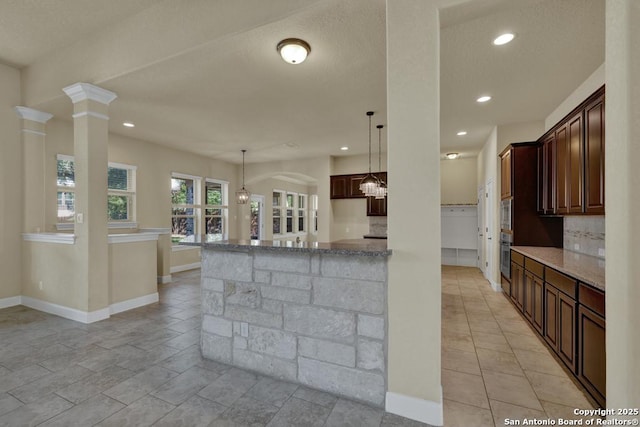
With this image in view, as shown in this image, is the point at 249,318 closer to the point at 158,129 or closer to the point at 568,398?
the point at 568,398

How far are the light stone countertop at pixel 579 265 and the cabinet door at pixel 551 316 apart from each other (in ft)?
0.79

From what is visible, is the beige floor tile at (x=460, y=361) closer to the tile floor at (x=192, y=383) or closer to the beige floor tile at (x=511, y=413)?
the tile floor at (x=192, y=383)

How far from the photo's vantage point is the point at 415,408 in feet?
6.00

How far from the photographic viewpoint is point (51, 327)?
3.37 m

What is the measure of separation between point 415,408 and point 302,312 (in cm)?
96

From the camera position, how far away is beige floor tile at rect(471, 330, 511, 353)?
287 cm

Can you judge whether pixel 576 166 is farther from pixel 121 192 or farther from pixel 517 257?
pixel 121 192


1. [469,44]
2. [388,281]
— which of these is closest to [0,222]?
[388,281]

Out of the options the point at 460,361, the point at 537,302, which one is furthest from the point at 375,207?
the point at 460,361

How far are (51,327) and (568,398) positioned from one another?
513 cm

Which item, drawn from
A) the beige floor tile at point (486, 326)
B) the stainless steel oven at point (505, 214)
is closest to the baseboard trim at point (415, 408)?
the beige floor tile at point (486, 326)

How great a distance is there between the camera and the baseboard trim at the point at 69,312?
3.51 m

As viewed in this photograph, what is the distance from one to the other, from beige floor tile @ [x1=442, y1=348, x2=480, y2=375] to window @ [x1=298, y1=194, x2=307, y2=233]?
910 cm

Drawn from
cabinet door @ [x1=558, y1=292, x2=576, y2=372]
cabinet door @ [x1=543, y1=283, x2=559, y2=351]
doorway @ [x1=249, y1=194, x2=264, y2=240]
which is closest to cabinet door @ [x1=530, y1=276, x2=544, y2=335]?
cabinet door @ [x1=543, y1=283, x2=559, y2=351]
